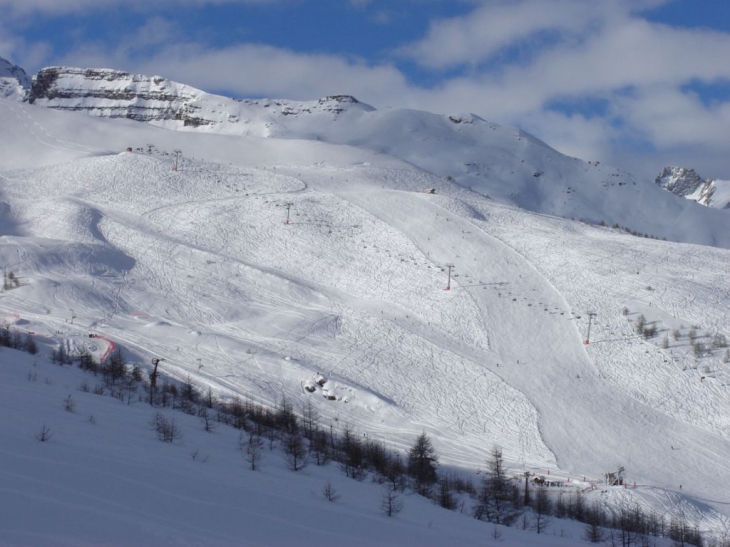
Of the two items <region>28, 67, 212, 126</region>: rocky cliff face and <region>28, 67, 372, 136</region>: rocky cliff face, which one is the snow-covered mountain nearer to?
<region>28, 67, 372, 136</region>: rocky cliff face

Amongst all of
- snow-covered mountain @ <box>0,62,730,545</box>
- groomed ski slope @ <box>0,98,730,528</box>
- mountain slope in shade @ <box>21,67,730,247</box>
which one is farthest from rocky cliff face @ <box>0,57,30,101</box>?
groomed ski slope @ <box>0,98,730,528</box>

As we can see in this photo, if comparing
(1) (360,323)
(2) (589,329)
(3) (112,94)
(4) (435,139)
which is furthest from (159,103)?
(2) (589,329)

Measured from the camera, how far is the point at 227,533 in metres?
8.80

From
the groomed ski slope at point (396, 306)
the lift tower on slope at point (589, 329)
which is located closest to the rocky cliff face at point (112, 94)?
the groomed ski slope at point (396, 306)

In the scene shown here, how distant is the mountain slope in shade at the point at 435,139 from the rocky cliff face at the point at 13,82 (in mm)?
20521

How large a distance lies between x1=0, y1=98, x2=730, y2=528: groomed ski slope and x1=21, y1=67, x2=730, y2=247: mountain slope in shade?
132 ft

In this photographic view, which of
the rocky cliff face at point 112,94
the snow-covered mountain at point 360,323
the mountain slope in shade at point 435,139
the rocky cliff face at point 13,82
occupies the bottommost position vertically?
the snow-covered mountain at point 360,323

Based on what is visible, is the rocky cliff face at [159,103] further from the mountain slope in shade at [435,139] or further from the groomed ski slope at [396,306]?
the groomed ski slope at [396,306]

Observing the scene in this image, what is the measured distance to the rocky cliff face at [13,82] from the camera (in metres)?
168

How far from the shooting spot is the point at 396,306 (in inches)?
1821

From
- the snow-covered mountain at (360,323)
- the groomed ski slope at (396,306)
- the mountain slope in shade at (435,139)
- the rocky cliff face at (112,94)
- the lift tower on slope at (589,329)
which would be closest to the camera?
the snow-covered mountain at (360,323)

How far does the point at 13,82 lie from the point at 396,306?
162047 mm

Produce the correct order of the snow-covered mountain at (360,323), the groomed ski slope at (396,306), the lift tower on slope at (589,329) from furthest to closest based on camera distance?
1. the lift tower on slope at (589,329)
2. the groomed ski slope at (396,306)
3. the snow-covered mountain at (360,323)

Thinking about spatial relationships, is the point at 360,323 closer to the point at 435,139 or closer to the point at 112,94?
the point at 435,139
